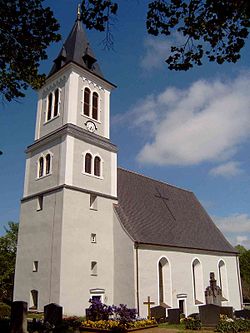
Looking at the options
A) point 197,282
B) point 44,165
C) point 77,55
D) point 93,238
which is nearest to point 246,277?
point 197,282

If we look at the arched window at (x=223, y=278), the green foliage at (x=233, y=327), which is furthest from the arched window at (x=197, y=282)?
the green foliage at (x=233, y=327)

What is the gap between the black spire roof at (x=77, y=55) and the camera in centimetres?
2556

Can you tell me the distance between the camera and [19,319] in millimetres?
13375

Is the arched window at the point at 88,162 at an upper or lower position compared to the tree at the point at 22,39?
upper

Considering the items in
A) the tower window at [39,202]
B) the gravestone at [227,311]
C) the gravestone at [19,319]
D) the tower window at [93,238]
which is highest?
the tower window at [39,202]

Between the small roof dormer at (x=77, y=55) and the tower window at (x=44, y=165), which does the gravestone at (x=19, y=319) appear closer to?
the tower window at (x=44, y=165)

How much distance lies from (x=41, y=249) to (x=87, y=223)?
11.0ft

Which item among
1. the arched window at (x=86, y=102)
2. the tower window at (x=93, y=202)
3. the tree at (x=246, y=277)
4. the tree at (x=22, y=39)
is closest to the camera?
the tree at (x=22, y=39)

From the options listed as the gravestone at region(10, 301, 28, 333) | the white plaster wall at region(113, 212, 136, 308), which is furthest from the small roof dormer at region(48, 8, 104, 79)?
the gravestone at region(10, 301, 28, 333)

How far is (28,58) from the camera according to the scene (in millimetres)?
9727

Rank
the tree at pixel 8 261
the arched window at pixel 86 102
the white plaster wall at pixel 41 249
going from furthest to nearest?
the tree at pixel 8 261
the arched window at pixel 86 102
the white plaster wall at pixel 41 249

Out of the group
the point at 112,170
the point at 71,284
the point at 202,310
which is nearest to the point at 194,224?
the point at 112,170

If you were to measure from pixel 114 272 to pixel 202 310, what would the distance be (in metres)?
6.52

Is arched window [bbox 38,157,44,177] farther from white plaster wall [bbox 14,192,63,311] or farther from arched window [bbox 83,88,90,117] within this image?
arched window [bbox 83,88,90,117]
